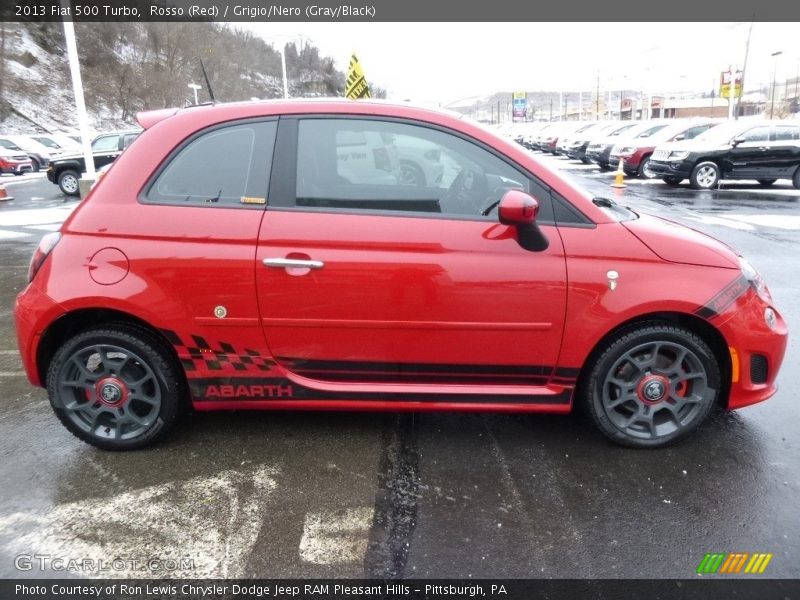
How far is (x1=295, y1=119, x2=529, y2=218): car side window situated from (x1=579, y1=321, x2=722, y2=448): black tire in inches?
38.6

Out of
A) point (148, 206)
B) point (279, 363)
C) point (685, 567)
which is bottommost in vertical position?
point (685, 567)

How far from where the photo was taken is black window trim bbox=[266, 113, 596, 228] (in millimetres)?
2770

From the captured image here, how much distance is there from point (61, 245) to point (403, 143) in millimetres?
1801

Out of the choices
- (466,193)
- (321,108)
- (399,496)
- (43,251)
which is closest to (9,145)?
(43,251)

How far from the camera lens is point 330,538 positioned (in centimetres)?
238

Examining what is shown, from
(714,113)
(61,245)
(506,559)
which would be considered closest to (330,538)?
(506,559)

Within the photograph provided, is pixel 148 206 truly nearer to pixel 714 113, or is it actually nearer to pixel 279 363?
pixel 279 363

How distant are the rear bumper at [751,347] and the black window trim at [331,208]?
2.86 feet

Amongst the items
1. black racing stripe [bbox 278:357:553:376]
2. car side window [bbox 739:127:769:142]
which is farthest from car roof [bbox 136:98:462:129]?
car side window [bbox 739:127:769:142]

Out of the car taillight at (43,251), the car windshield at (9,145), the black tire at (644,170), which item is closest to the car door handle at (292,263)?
the car taillight at (43,251)

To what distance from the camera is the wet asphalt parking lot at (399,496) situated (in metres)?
2.28

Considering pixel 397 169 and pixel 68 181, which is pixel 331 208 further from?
pixel 68 181

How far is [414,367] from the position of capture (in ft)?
9.47

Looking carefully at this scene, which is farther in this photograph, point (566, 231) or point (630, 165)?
point (630, 165)
